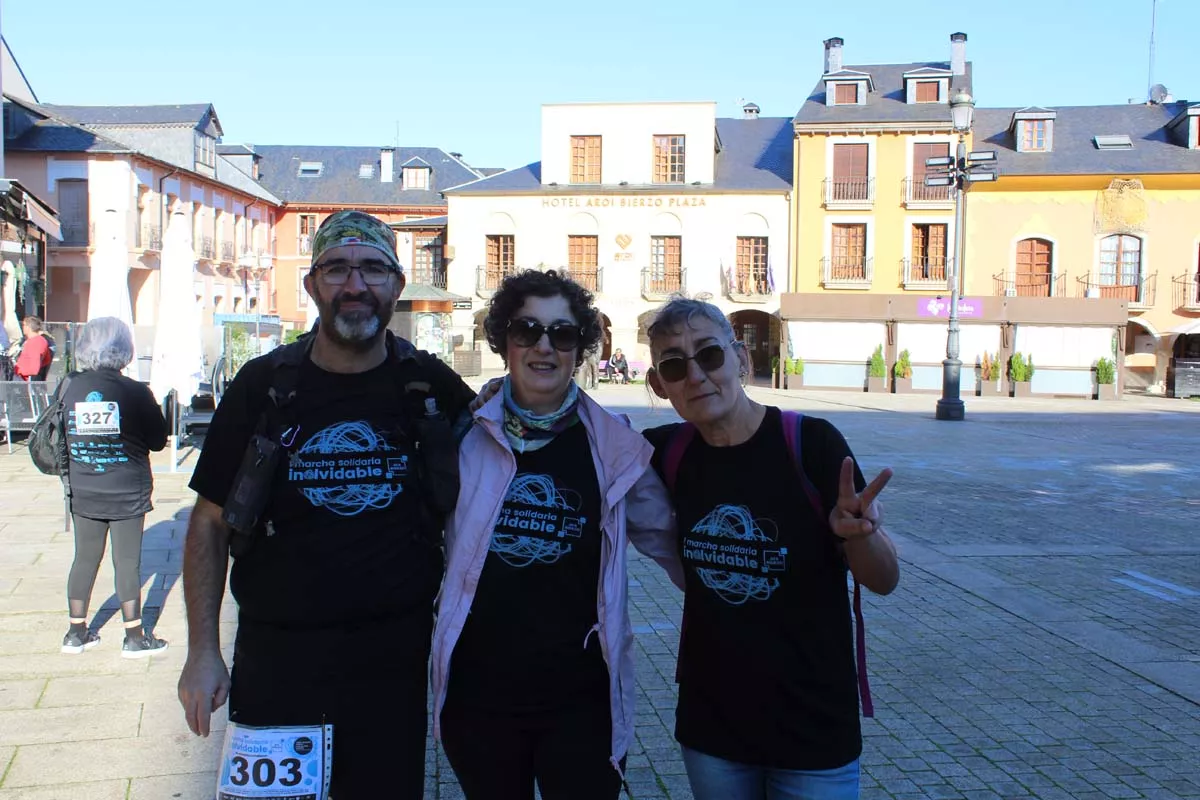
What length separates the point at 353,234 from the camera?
8.90 feet

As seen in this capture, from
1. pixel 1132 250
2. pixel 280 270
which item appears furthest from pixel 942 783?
pixel 280 270

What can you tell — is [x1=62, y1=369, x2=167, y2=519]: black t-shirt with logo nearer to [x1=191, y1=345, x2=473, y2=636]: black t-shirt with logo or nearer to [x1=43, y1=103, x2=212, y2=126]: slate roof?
[x1=191, y1=345, x2=473, y2=636]: black t-shirt with logo

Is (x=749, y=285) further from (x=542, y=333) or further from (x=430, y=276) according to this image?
(x=542, y=333)

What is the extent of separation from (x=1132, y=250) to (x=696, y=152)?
16.3m

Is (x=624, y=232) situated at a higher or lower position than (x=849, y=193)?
lower

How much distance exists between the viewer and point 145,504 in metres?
5.53

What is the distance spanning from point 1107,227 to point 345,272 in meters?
39.9

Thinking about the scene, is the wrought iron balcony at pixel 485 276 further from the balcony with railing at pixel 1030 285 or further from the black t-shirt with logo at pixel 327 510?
the black t-shirt with logo at pixel 327 510

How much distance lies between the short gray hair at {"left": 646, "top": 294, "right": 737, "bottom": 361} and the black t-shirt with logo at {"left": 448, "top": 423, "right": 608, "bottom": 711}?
0.47m

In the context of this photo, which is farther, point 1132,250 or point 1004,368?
point 1132,250

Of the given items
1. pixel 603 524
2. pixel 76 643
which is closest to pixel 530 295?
pixel 603 524

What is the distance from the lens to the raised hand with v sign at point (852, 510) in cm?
229

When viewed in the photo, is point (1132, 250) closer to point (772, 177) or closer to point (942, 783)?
point (772, 177)

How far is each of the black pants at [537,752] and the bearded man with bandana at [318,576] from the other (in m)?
0.14
